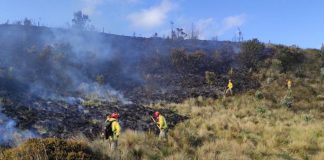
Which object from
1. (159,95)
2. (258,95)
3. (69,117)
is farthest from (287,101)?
(69,117)

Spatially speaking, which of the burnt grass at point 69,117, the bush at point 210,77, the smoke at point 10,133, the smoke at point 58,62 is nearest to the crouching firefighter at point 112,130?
the smoke at point 10,133

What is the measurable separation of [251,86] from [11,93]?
19.8 meters

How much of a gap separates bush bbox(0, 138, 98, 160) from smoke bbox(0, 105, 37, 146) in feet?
17.1

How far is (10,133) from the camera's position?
18.7 meters

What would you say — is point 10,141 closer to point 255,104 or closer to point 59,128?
point 59,128

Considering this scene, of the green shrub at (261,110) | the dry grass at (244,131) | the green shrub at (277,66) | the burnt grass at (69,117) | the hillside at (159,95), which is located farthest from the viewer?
the green shrub at (277,66)

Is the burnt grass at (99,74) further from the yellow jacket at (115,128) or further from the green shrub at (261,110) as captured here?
the green shrub at (261,110)

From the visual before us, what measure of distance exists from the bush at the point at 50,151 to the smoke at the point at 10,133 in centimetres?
520

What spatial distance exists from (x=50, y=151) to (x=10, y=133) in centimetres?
750

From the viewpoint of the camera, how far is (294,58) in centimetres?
4412

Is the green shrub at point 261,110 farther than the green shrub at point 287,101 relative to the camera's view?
No

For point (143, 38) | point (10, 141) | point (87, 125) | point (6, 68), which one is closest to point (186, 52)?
point (143, 38)

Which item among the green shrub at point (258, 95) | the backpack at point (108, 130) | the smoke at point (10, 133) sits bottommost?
the smoke at point (10, 133)

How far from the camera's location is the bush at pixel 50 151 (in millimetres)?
11375
